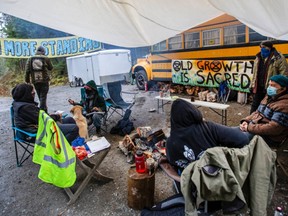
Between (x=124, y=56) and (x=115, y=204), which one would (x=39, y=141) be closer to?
(x=115, y=204)

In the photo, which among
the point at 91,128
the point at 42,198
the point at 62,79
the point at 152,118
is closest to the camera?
the point at 42,198

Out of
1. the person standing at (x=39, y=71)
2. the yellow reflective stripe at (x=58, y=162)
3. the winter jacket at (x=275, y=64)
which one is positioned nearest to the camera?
the yellow reflective stripe at (x=58, y=162)

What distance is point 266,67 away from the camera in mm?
3625

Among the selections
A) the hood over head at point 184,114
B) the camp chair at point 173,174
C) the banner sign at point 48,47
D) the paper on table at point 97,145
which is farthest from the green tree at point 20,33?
the hood over head at point 184,114

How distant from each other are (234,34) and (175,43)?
2.11m

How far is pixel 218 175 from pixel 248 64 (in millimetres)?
5307

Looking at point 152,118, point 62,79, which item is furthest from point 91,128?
point 62,79

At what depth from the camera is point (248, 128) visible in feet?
8.76

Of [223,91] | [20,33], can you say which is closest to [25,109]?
[223,91]

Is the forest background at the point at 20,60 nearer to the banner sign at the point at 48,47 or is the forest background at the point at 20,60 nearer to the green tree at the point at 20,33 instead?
the green tree at the point at 20,33

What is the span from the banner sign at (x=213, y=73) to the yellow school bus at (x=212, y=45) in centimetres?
16

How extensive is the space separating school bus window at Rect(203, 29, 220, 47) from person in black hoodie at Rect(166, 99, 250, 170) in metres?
5.30

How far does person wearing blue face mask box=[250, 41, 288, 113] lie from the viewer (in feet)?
11.5

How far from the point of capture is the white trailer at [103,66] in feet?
33.0
